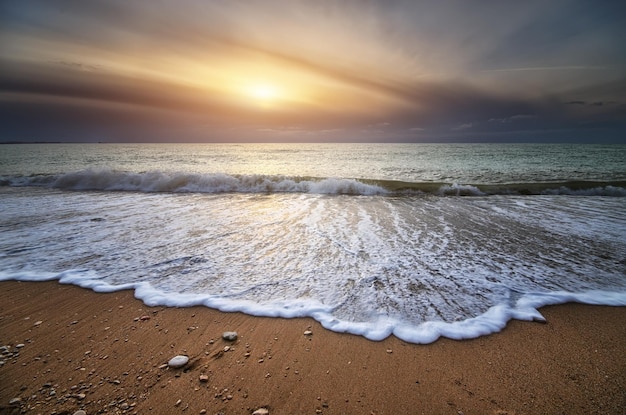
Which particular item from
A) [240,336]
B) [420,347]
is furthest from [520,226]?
[240,336]

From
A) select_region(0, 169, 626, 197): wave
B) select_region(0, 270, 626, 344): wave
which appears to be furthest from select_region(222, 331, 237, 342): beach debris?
select_region(0, 169, 626, 197): wave

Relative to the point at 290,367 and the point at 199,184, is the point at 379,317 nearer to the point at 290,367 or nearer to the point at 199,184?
the point at 290,367

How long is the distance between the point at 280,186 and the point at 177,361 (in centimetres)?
1164

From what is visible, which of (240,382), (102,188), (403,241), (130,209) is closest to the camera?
(240,382)

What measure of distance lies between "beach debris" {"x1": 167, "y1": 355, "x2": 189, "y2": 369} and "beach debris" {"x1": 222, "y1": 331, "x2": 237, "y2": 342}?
42 centimetres

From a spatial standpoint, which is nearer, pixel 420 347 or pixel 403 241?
pixel 420 347

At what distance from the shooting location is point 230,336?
2934 millimetres

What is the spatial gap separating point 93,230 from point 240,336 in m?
5.86

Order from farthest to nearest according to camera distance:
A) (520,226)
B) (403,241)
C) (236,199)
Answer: (236,199) → (520,226) → (403,241)

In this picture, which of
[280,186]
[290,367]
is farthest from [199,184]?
[290,367]

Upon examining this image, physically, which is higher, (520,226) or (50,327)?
(50,327)

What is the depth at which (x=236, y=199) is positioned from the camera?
1127 centimetres

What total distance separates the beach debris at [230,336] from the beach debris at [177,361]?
0.42m

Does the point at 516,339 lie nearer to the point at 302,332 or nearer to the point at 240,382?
the point at 302,332
